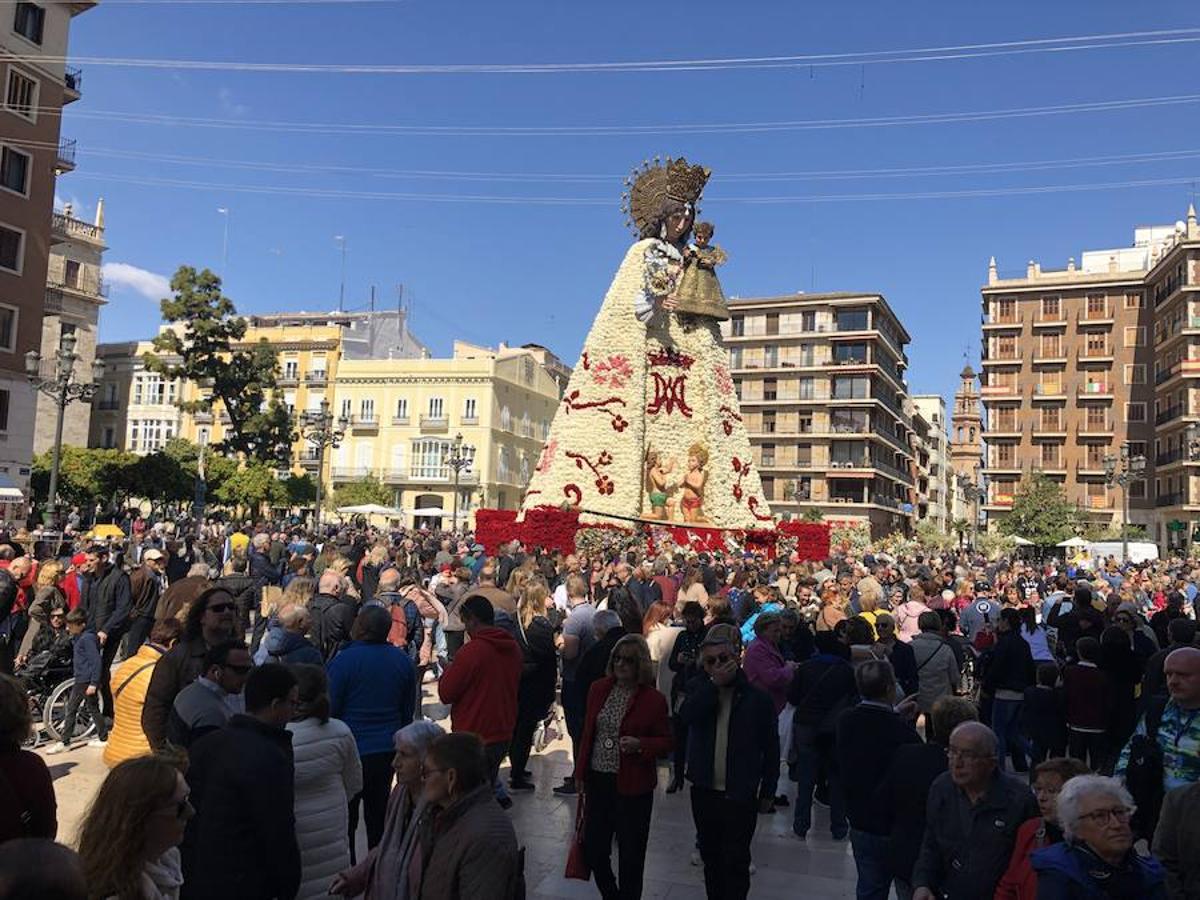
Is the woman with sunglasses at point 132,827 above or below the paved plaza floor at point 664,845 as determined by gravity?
above

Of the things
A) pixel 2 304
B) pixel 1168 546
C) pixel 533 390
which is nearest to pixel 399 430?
pixel 533 390

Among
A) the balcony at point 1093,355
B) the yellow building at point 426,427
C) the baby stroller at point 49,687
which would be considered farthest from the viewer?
the balcony at point 1093,355

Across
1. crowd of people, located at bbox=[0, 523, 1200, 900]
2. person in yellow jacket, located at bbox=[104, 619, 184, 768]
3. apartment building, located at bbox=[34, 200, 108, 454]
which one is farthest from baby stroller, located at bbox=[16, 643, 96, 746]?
apartment building, located at bbox=[34, 200, 108, 454]

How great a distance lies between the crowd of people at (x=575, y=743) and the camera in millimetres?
3193

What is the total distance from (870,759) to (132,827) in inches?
141

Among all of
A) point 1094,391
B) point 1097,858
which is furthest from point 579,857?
point 1094,391

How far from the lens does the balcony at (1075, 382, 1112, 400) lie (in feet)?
192

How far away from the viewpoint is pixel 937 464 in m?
99.2

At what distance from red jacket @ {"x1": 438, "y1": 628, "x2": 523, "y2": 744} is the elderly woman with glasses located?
11.9 feet

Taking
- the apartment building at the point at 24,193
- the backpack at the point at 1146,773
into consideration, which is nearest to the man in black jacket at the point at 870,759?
the backpack at the point at 1146,773

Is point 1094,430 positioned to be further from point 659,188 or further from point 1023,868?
point 1023,868

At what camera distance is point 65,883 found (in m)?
2.03

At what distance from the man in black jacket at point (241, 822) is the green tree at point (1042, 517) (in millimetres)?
48665

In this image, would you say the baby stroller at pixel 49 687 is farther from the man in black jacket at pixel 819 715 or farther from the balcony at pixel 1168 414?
the balcony at pixel 1168 414
